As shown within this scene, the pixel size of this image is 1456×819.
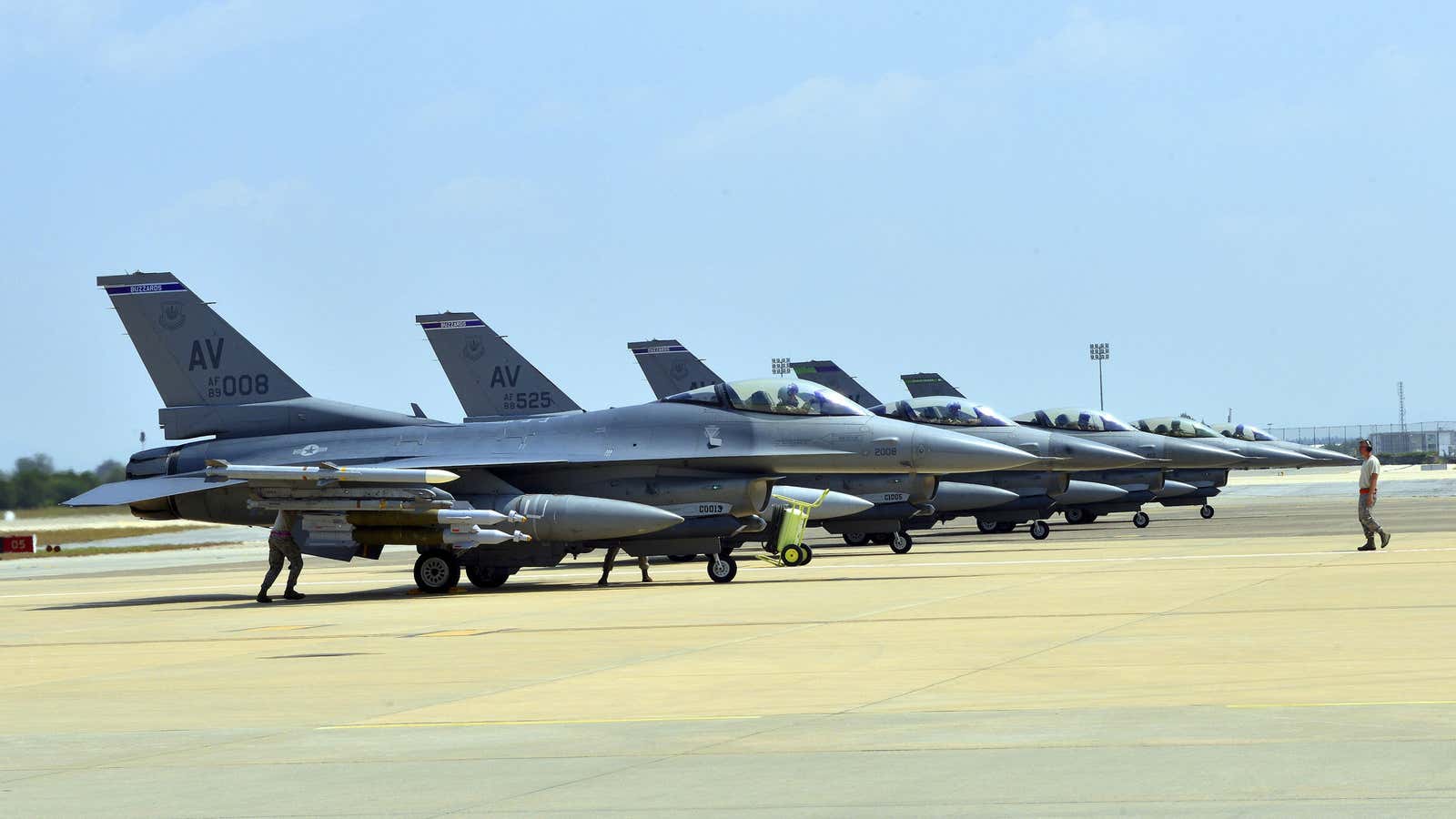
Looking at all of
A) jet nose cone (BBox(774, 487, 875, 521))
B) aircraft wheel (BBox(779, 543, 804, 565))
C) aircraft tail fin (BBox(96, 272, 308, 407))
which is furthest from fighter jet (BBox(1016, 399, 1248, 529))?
aircraft tail fin (BBox(96, 272, 308, 407))

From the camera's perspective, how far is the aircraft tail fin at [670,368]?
37250mm

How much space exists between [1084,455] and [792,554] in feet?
30.5

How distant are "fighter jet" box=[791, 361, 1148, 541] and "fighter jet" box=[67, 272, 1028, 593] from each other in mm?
5426

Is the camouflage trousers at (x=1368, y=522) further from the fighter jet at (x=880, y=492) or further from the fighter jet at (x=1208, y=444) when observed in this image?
the fighter jet at (x=1208, y=444)

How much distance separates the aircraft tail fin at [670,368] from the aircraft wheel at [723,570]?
50.7ft

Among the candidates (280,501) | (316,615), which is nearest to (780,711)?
(316,615)

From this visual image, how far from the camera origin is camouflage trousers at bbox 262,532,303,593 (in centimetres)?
2069

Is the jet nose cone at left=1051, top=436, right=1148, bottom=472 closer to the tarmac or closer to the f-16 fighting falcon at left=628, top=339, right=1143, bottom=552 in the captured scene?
the f-16 fighting falcon at left=628, top=339, right=1143, bottom=552

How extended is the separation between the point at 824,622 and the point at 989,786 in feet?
26.2

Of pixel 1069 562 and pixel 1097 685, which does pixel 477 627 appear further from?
pixel 1069 562

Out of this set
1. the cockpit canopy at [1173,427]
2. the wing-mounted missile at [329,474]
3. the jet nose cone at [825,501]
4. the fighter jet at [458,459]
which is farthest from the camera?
the cockpit canopy at [1173,427]

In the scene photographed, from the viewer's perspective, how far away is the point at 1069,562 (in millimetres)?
23266

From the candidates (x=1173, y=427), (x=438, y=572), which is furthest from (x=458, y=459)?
(x=1173, y=427)

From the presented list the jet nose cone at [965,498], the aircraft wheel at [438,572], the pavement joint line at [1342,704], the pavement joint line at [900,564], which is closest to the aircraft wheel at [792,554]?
the pavement joint line at [900,564]
